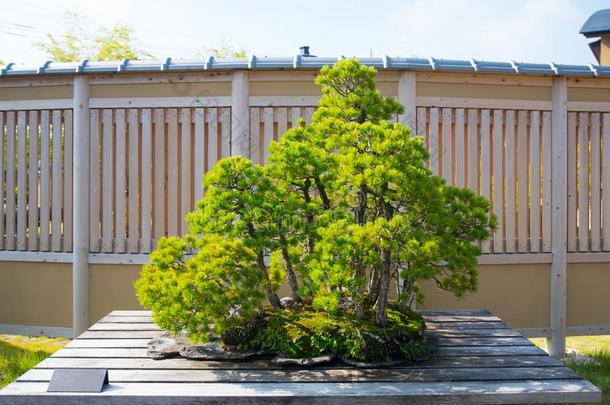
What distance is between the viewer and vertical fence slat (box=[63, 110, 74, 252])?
543cm

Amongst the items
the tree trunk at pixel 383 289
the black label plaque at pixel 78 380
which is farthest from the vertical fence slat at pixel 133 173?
the tree trunk at pixel 383 289

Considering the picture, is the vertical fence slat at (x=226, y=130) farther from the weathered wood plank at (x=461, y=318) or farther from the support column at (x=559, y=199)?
the support column at (x=559, y=199)

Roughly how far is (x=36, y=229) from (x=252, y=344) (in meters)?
2.91

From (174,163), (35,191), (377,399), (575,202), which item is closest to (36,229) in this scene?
(35,191)

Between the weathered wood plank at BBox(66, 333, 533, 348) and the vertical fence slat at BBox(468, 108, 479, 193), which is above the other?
the vertical fence slat at BBox(468, 108, 479, 193)

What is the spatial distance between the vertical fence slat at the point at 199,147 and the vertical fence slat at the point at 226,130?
0.17 meters

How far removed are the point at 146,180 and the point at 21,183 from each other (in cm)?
117

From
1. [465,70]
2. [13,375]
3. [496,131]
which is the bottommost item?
[13,375]

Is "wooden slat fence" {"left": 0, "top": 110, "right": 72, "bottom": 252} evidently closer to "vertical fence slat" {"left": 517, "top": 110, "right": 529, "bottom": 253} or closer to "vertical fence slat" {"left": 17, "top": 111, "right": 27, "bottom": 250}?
"vertical fence slat" {"left": 17, "top": 111, "right": 27, "bottom": 250}

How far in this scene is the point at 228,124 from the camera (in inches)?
207

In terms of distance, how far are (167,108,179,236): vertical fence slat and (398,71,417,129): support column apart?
1901mm

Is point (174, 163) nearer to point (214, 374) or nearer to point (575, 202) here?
point (214, 374)

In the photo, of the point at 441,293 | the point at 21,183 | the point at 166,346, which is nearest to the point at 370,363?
the point at 166,346

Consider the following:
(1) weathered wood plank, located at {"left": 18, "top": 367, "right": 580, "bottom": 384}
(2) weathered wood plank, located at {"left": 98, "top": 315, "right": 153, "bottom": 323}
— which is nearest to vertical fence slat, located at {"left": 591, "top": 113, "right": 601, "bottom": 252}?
(1) weathered wood plank, located at {"left": 18, "top": 367, "right": 580, "bottom": 384}
